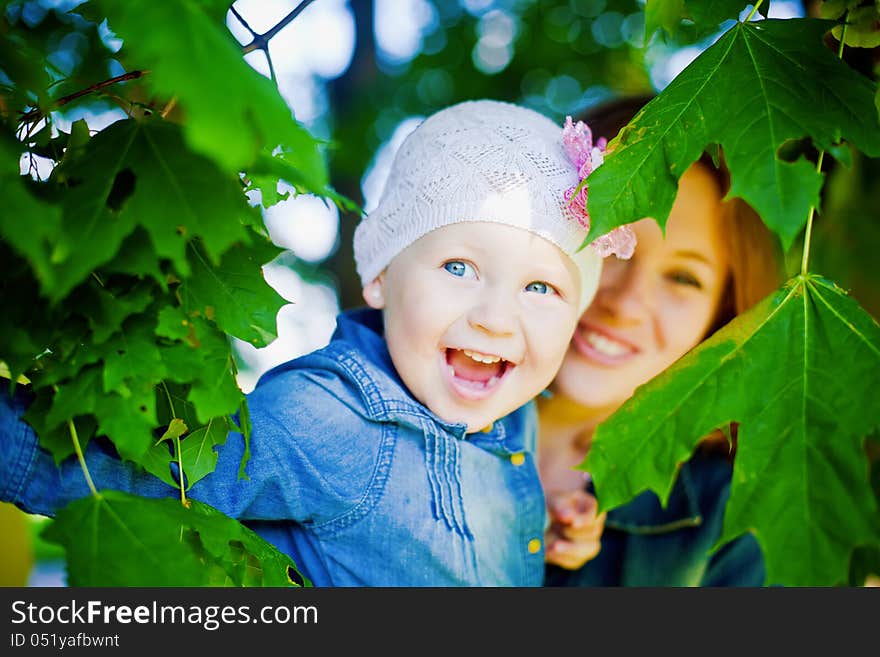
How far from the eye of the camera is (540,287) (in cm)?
159

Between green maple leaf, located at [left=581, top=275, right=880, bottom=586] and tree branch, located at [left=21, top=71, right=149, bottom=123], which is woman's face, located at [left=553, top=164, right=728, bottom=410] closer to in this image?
green maple leaf, located at [left=581, top=275, right=880, bottom=586]

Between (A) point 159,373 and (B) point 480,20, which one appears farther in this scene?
(B) point 480,20

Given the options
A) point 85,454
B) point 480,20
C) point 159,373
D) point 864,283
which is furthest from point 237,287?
point 480,20

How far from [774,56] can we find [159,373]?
1.03m

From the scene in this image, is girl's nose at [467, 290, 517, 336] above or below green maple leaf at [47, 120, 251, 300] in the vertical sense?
above

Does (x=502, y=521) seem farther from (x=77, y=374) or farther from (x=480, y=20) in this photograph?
(x=480, y=20)

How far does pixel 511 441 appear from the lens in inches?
71.4

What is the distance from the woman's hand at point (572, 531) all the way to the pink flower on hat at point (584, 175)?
72 centimetres

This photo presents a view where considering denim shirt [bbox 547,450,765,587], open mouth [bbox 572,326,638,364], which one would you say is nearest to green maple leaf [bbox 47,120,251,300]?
open mouth [bbox 572,326,638,364]

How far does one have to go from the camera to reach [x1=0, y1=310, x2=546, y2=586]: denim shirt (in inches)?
57.1

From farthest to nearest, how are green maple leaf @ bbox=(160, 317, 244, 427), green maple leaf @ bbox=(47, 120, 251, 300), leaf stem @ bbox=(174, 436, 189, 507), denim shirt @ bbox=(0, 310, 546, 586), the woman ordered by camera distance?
the woman, denim shirt @ bbox=(0, 310, 546, 586), leaf stem @ bbox=(174, 436, 189, 507), green maple leaf @ bbox=(160, 317, 244, 427), green maple leaf @ bbox=(47, 120, 251, 300)

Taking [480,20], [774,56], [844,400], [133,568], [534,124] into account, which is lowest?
[133,568]

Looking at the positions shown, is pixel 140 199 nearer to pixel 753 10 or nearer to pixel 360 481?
pixel 360 481

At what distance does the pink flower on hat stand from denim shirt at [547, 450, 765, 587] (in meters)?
1.13
